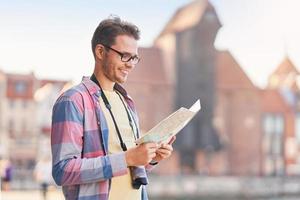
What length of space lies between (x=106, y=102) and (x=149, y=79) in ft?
81.6

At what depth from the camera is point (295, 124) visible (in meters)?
27.8

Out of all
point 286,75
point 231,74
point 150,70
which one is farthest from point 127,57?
point 286,75

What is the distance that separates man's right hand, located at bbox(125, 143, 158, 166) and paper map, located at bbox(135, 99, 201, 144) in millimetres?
12

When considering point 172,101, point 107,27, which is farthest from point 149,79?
point 107,27

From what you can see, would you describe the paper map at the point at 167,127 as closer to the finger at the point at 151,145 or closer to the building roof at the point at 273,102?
the finger at the point at 151,145

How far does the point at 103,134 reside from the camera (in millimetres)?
1146

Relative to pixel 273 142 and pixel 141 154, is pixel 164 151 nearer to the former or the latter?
pixel 141 154

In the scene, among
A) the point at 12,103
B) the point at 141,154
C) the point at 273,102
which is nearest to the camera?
the point at 141,154

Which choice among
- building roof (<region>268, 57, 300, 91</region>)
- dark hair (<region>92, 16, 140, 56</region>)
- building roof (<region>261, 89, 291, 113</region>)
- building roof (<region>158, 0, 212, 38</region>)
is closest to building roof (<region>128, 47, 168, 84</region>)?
building roof (<region>158, 0, 212, 38</region>)

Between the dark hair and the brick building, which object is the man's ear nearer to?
the dark hair

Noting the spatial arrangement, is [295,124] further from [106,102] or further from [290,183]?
[106,102]

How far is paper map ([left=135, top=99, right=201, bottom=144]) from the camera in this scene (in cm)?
112

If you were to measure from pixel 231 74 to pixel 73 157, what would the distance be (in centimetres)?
2637

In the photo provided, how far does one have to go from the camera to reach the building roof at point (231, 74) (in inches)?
1065
